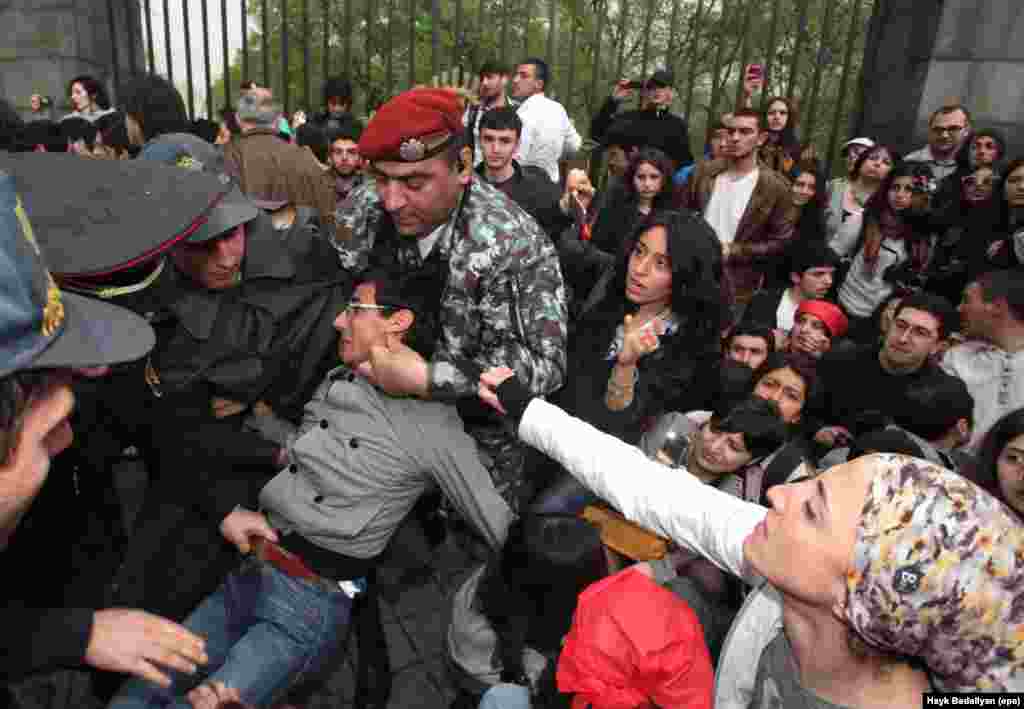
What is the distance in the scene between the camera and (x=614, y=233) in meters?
4.55

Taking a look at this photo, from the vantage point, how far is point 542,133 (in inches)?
226

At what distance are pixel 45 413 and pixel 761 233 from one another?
4797 mm

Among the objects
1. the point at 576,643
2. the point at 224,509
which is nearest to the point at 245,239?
the point at 224,509

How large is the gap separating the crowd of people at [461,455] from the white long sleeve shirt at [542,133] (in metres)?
2.83

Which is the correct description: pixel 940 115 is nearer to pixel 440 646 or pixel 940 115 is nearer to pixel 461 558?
pixel 461 558

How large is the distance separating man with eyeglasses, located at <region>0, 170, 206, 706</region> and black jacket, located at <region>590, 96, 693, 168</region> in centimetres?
537

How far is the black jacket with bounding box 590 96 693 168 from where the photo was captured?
6.20 m

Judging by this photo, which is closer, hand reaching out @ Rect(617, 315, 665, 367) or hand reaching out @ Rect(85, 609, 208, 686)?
hand reaching out @ Rect(85, 609, 208, 686)

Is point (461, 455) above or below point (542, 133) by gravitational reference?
below

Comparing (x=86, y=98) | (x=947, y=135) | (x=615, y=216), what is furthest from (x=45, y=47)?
(x=947, y=135)

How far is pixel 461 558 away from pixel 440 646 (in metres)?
0.59

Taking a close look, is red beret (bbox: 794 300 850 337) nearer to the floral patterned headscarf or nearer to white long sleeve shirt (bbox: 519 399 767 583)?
white long sleeve shirt (bbox: 519 399 767 583)

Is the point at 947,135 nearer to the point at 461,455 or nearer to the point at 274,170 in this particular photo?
the point at 274,170

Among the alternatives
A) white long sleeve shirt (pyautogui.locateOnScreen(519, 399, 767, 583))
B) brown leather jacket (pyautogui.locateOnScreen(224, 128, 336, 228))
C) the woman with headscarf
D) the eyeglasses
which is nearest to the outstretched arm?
white long sleeve shirt (pyautogui.locateOnScreen(519, 399, 767, 583))
